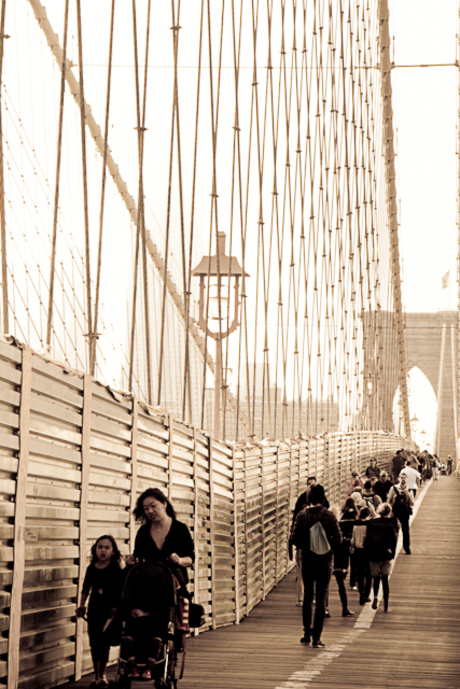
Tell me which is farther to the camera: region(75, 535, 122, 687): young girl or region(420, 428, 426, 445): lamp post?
region(420, 428, 426, 445): lamp post

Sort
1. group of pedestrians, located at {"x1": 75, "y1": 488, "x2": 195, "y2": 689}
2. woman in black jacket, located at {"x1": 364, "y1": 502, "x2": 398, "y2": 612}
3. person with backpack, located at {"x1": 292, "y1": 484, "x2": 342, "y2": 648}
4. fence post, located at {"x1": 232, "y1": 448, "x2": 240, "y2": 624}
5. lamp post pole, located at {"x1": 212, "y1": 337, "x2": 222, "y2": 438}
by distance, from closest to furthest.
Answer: group of pedestrians, located at {"x1": 75, "y1": 488, "x2": 195, "y2": 689} < person with backpack, located at {"x1": 292, "y1": 484, "x2": 342, "y2": 648} < fence post, located at {"x1": 232, "y1": 448, "x2": 240, "y2": 624} < woman in black jacket, located at {"x1": 364, "y1": 502, "x2": 398, "y2": 612} < lamp post pole, located at {"x1": 212, "y1": 337, "x2": 222, "y2": 438}

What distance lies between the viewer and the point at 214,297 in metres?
10.2

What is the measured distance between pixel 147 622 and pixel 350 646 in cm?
272

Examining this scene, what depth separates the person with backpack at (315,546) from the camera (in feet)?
21.0

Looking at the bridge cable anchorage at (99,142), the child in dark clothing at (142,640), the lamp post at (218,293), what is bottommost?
the child in dark clothing at (142,640)

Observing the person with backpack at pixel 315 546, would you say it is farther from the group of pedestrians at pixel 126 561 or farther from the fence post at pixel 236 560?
the group of pedestrians at pixel 126 561

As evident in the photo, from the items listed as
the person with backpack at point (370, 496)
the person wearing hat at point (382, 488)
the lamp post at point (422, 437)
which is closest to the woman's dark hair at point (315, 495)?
the person with backpack at point (370, 496)

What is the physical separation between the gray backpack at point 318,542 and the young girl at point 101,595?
2.16m

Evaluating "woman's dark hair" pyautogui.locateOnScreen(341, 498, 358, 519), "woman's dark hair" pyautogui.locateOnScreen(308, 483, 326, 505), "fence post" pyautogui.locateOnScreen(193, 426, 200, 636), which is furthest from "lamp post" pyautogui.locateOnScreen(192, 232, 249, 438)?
"woman's dark hair" pyautogui.locateOnScreen(308, 483, 326, 505)

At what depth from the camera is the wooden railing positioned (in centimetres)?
393

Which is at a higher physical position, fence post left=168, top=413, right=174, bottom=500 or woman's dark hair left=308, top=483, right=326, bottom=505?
fence post left=168, top=413, right=174, bottom=500

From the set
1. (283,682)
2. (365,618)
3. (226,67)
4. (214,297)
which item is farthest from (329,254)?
(283,682)

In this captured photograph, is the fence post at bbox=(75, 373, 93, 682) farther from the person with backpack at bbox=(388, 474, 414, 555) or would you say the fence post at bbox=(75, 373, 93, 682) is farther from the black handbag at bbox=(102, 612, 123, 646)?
the person with backpack at bbox=(388, 474, 414, 555)

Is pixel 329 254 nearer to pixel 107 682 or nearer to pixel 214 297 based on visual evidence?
pixel 214 297
